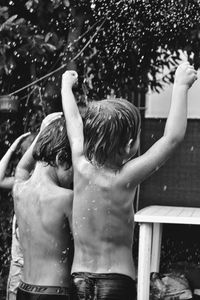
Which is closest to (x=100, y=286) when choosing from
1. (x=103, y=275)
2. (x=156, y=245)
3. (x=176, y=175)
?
(x=103, y=275)

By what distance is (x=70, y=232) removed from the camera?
293cm

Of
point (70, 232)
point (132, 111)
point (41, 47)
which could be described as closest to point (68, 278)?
point (70, 232)

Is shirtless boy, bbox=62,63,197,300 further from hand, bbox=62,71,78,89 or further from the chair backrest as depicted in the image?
the chair backrest

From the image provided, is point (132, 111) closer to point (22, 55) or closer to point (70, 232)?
point (70, 232)

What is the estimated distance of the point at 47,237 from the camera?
292 centimetres

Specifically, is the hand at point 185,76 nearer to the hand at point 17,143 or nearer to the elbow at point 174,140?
the elbow at point 174,140

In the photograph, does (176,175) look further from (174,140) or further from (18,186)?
(174,140)

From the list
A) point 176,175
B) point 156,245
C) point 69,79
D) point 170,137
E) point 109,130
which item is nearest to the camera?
point 170,137

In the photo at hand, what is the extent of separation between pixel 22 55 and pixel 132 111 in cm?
277

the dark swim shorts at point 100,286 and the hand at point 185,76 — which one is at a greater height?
the hand at point 185,76

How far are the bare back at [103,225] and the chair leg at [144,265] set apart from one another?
2.10 meters

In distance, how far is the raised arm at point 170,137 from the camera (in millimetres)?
2666

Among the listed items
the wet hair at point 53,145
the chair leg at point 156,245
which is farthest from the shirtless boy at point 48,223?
the chair leg at point 156,245

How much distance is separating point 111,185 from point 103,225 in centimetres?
16
